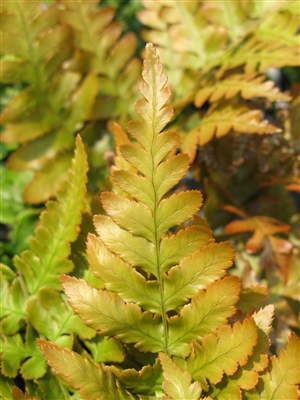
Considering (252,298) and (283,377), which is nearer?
(283,377)

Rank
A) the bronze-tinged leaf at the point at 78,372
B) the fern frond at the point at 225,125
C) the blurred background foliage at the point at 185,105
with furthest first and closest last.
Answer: the blurred background foliage at the point at 185,105, the fern frond at the point at 225,125, the bronze-tinged leaf at the point at 78,372

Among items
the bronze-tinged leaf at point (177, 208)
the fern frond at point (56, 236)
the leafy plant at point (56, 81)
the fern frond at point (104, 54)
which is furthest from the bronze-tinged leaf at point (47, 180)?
the bronze-tinged leaf at point (177, 208)

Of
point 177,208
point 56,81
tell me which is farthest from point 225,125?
point 56,81

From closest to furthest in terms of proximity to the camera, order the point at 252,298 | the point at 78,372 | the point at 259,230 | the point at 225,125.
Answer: the point at 78,372 < the point at 252,298 < the point at 225,125 < the point at 259,230

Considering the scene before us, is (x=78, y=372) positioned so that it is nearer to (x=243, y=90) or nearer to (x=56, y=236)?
(x=56, y=236)

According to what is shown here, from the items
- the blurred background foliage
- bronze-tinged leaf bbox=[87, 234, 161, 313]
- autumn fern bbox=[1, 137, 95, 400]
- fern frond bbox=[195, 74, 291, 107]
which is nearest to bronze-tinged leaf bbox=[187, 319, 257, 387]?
bronze-tinged leaf bbox=[87, 234, 161, 313]

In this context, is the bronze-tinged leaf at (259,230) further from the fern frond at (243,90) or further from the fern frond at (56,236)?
the fern frond at (56,236)

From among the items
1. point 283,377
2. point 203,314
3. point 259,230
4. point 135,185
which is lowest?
point 259,230
